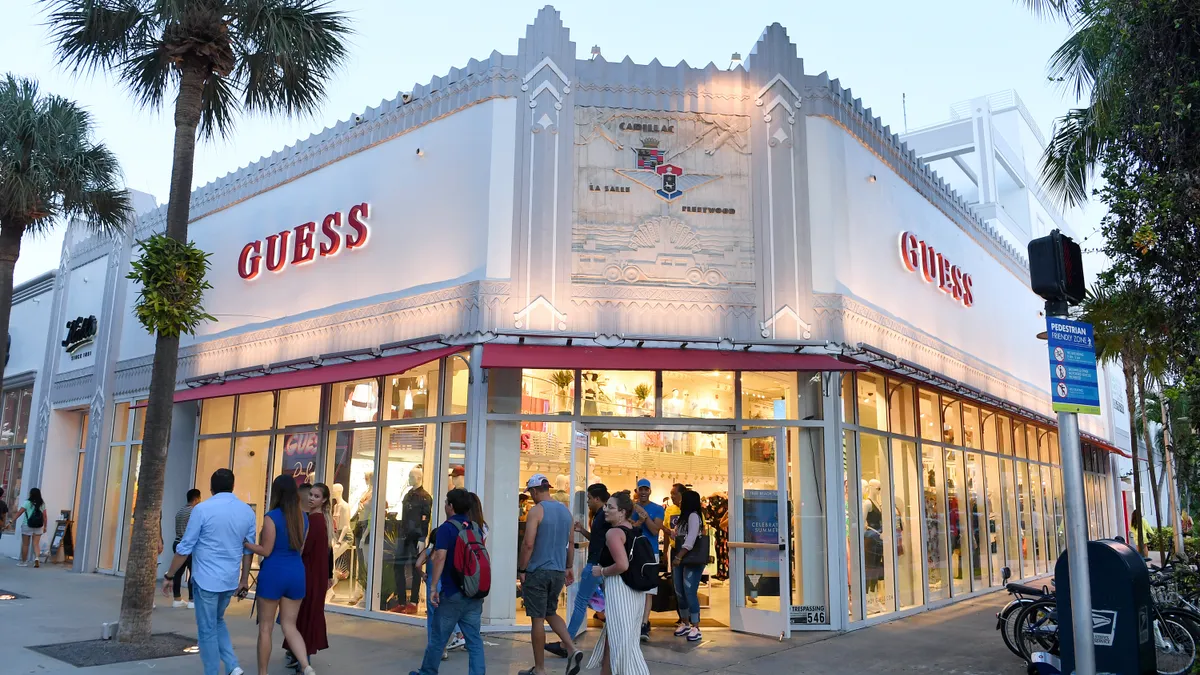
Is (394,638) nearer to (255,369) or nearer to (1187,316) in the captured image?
(255,369)

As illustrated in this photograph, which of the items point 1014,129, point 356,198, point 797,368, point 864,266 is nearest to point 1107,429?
point 1014,129

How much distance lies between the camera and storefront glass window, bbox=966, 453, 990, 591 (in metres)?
15.6

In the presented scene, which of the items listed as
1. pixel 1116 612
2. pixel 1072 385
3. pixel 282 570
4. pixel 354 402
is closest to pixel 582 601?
pixel 282 570

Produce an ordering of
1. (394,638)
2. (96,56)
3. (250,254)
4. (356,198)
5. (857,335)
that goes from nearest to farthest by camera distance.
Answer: (394,638) < (96,56) < (857,335) < (356,198) < (250,254)

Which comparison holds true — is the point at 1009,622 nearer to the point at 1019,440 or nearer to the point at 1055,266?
the point at 1055,266

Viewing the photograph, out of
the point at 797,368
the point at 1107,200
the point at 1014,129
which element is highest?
the point at 1014,129

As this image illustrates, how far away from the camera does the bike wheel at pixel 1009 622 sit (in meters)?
9.09

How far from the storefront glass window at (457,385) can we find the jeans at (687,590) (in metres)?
3.38

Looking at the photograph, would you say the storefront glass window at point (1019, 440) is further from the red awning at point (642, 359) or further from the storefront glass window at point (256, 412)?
the storefront glass window at point (256, 412)

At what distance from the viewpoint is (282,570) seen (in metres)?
7.35

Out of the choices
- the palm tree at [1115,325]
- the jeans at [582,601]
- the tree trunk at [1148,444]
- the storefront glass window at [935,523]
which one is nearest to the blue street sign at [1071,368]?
the palm tree at [1115,325]

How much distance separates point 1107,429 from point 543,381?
2313 centimetres

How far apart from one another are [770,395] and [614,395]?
80.7 inches

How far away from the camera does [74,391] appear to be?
1978 centimetres
